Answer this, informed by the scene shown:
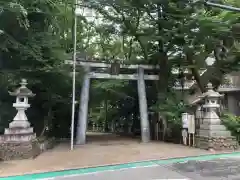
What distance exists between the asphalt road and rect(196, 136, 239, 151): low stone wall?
2.68m

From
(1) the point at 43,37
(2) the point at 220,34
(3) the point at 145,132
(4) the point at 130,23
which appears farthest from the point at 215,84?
(1) the point at 43,37

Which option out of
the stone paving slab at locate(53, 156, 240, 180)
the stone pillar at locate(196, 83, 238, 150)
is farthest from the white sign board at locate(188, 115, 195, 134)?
the stone paving slab at locate(53, 156, 240, 180)

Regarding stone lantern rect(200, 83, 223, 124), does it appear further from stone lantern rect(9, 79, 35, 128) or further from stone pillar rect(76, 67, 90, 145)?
stone lantern rect(9, 79, 35, 128)

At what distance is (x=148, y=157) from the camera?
26.9ft

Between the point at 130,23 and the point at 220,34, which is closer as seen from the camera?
the point at 220,34

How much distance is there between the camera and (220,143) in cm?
976

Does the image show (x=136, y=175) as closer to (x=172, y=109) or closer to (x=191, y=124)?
(x=191, y=124)

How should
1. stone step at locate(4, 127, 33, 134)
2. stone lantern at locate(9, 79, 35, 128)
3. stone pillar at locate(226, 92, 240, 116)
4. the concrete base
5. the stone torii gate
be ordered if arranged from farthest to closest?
1. stone pillar at locate(226, 92, 240, 116)
2. the stone torii gate
3. stone lantern at locate(9, 79, 35, 128)
4. stone step at locate(4, 127, 33, 134)
5. the concrete base

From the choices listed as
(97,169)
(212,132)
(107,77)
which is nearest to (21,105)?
(97,169)

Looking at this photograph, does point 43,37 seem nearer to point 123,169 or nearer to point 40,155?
point 40,155

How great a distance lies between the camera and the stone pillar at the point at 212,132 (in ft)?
32.1

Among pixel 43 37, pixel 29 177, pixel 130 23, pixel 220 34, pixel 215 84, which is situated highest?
pixel 130 23

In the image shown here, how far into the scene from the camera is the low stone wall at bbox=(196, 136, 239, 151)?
9.70m

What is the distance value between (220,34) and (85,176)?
30.9ft
